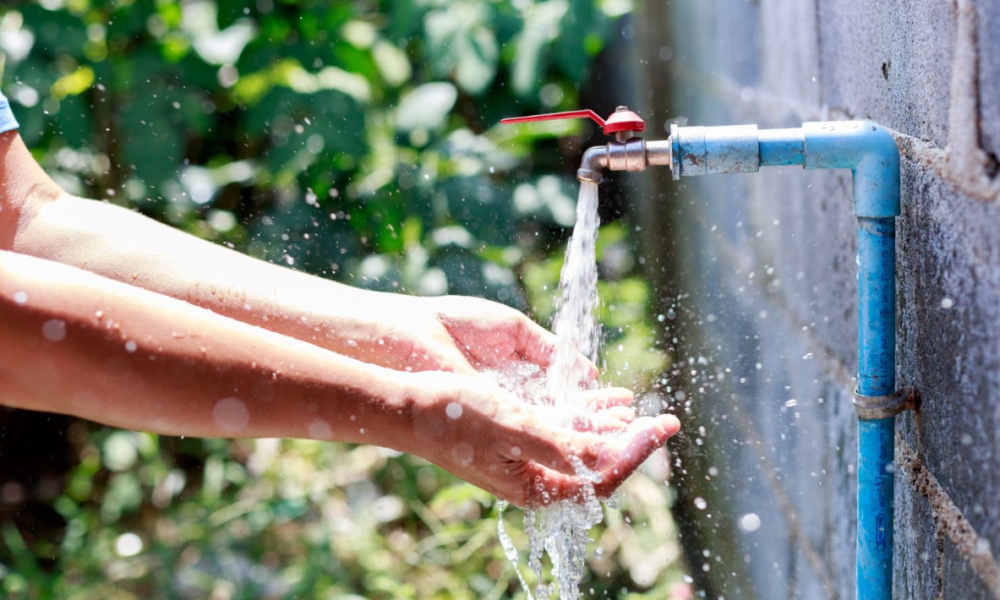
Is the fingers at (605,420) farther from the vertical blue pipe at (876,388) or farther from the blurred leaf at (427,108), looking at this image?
the blurred leaf at (427,108)

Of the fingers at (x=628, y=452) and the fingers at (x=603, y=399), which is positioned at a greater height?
the fingers at (x=628, y=452)

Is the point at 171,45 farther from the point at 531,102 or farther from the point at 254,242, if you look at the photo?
the point at 531,102

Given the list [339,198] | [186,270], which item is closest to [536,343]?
[186,270]

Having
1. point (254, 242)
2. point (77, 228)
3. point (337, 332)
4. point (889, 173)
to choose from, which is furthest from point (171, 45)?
point (889, 173)

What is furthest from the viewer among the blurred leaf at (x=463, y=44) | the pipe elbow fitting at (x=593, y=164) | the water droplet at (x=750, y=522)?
the blurred leaf at (x=463, y=44)

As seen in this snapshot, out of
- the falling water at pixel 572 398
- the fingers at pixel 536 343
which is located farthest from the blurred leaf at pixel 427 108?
the fingers at pixel 536 343

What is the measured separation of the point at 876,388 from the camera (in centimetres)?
105

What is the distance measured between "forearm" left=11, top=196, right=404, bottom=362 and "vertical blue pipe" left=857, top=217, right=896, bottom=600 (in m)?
0.78

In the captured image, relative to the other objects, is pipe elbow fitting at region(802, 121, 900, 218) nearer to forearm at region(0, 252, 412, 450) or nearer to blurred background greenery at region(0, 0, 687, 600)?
forearm at region(0, 252, 412, 450)

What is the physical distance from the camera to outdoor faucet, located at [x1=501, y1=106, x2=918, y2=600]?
3.40 ft

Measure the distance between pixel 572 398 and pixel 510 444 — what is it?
46cm

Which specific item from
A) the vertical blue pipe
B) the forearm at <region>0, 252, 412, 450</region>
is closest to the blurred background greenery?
the vertical blue pipe

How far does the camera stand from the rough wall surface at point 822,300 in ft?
2.80

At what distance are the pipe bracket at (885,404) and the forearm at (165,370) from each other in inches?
20.6
